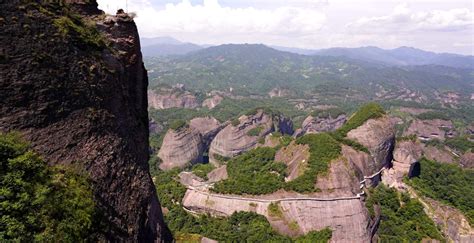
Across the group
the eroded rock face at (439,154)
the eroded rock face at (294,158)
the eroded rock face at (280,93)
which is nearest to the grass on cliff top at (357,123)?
the eroded rock face at (294,158)

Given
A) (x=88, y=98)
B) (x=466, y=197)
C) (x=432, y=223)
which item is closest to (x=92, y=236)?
(x=88, y=98)

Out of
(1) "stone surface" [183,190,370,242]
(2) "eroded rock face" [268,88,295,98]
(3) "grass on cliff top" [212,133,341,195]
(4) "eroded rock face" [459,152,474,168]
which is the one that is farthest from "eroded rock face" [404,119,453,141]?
(2) "eroded rock face" [268,88,295,98]

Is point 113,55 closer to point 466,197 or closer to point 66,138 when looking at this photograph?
point 66,138

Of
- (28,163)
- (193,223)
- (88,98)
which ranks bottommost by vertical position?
(193,223)

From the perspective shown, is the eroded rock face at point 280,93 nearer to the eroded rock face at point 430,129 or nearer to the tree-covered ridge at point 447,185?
the eroded rock face at point 430,129

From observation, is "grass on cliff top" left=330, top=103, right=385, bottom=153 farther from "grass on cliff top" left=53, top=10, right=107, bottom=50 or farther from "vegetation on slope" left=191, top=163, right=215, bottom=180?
"grass on cliff top" left=53, top=10, right=107, bottom=50

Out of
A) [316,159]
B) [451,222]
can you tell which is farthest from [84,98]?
[451,222]
